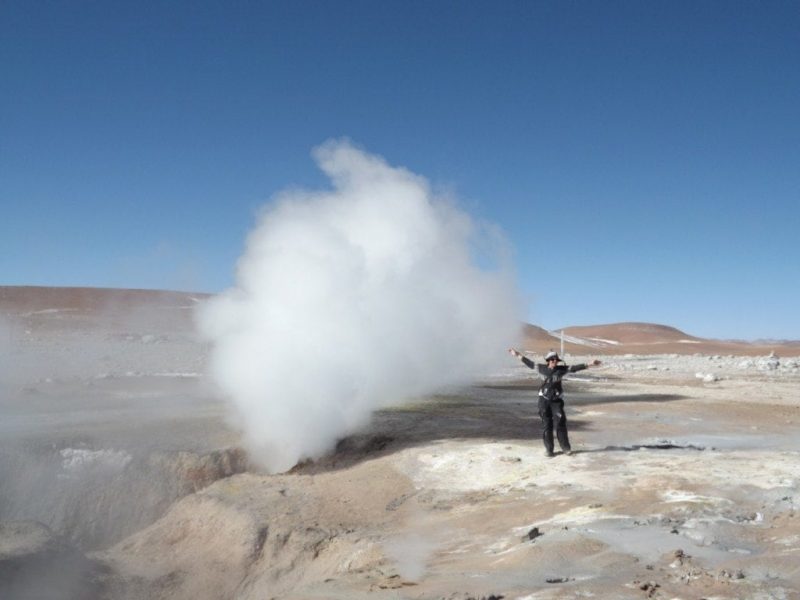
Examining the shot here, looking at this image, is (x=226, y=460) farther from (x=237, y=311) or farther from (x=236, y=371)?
(x=237, y=311)

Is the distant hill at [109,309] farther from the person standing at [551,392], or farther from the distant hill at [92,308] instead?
the person standing at [551,392]

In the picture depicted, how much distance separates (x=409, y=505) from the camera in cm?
812

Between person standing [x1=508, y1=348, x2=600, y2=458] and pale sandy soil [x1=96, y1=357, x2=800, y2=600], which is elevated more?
person standing [x1=508, y1=348, x2=600, y2=458]

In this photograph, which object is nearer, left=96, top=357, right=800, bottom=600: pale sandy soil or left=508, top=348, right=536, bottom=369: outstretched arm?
left=96, top=357, right=800, bottom=600: pale sandy soil

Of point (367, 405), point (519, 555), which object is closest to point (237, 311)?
point (367, 405)

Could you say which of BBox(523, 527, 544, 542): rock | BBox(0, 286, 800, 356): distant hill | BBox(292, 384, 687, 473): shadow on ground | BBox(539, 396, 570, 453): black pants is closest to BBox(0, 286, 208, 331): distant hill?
BBox(0, 286, 800, 356): distant hill

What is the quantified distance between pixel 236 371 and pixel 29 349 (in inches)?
846

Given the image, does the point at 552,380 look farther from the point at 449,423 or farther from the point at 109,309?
the point at 109,309

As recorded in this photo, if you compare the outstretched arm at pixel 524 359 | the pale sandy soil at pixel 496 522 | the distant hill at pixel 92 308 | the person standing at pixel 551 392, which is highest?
the distant hill at pixel 92 308

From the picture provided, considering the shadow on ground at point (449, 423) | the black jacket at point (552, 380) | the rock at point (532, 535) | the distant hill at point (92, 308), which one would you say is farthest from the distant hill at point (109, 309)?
the rock at point (532, 535)

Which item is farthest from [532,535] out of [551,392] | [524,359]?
[524,359]

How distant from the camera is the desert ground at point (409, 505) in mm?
5156

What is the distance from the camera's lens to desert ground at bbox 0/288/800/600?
5.16 meters

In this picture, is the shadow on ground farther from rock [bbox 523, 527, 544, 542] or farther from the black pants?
rock [bbox 523, 527, 544, 542]
